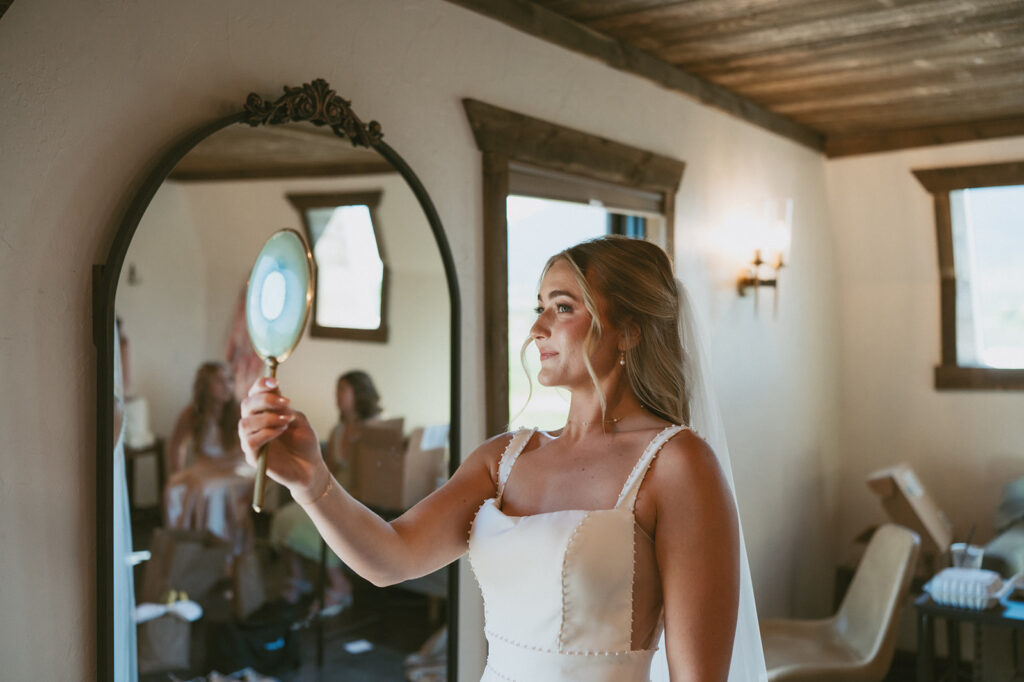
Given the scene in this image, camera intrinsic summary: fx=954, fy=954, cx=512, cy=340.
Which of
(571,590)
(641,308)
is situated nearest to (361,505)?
(571,590)

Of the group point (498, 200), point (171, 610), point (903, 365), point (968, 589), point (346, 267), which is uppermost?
point (498, 200)

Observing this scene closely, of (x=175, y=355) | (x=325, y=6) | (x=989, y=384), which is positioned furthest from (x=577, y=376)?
(x=989, y=384)

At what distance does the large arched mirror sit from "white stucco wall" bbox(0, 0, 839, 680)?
2.2 inches

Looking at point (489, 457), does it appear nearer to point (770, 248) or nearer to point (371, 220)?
point (371, 220)

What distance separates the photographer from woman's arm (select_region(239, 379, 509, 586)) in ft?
4.05

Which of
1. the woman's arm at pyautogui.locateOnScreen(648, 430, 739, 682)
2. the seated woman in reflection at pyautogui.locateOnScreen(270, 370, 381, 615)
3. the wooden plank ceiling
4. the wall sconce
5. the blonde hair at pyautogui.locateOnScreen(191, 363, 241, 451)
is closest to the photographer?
the woman's arm at pyautogui.locateOnScreen(648, 430, 739, 682)

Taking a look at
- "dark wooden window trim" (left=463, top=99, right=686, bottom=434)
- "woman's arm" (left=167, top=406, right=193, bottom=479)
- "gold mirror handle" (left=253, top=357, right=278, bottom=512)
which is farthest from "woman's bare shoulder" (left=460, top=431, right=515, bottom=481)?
"dark wooden window trim" (left=463, top=99, right=686, bottom=434)

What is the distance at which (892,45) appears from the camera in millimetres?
3441

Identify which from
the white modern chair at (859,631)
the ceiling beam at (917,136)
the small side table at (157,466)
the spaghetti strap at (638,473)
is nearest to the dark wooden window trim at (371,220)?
the small side table at (157,466)

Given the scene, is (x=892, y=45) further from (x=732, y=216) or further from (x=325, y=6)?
(x=325, y=6)

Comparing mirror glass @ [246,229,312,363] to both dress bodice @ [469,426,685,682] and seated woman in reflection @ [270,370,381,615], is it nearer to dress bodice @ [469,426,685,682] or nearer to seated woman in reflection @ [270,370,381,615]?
dress bodice @ [469,426,685,682]

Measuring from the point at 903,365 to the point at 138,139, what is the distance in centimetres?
441

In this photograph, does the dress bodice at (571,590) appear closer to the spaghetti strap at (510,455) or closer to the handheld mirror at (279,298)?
the spaghetti strap at (510,455)

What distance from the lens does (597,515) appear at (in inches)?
64.3
